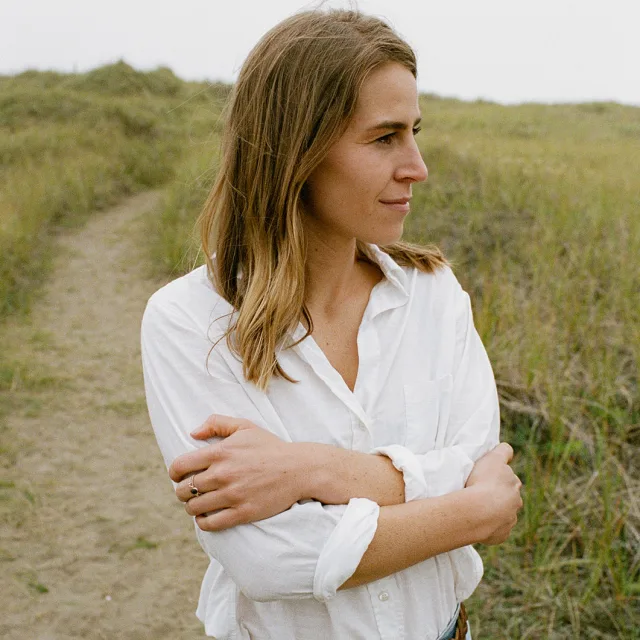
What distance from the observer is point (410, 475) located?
1298 millimetres

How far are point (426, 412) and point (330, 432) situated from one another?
202 millimetres

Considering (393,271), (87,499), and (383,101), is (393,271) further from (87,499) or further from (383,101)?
(87,499)

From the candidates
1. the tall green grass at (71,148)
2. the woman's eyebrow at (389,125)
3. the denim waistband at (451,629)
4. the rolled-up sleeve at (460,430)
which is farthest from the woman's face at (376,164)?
the tall green grass at (71,148)

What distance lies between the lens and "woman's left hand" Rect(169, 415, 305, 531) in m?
1.19

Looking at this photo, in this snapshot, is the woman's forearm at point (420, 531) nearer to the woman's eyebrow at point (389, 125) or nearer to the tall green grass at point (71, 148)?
the woman's eyebrow at point (389, 125)

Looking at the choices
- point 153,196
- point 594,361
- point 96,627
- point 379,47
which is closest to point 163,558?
point 96,627

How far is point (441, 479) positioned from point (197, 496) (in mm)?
447

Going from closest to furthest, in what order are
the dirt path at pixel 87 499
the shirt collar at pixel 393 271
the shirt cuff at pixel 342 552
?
the shirt cuff at pixel 342 552, the shirt collar at pixel 393 271, the dirt path at pixel 87 499

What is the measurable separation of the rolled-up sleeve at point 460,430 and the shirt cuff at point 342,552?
141mm

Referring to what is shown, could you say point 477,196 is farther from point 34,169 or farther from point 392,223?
point 34,169

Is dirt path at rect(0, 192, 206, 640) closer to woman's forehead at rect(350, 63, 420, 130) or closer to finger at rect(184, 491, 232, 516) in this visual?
finger at rect(184, 491, 232, 516)

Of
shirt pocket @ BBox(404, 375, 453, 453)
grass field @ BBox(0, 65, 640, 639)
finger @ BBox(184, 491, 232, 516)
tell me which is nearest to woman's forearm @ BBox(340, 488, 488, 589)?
shirt pocket @ BBox(404, 375, 453, 453)

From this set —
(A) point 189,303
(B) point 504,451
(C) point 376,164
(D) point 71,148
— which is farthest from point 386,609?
(D) point 71,148

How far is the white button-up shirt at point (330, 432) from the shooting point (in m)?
1.19
